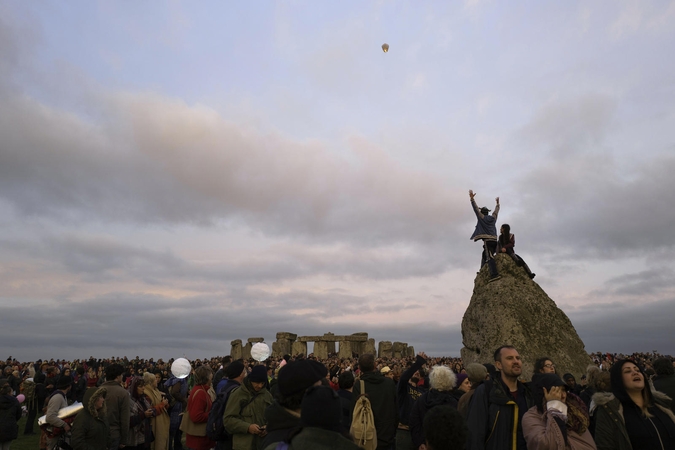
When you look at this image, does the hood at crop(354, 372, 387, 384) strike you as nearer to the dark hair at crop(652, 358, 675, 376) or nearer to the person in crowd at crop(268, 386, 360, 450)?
the dark hair at crop(652, 358, 675, 376)

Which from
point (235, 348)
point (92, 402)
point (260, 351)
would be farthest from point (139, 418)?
point (235, 348)

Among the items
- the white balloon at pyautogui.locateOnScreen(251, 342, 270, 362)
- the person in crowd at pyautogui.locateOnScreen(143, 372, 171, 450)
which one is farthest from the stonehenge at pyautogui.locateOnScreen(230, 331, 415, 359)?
the person in crowd at pyautogui.locateOnScreen(143, 372, 171, 450)

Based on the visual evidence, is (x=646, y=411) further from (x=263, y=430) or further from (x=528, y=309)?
(x=528, y=309)

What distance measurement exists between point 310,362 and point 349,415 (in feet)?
12.6

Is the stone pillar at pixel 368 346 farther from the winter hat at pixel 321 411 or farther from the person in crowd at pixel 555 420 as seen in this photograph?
the winter hat at pixel 321 411

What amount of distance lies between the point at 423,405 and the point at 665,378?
3.55 m

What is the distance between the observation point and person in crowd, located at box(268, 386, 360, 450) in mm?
2645

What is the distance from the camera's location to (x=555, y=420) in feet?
14.3

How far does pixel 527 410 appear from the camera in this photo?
4.78 m

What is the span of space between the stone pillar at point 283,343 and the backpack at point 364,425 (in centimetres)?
3167

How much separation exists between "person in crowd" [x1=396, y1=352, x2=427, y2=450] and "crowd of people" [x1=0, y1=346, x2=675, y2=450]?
0.02 metres

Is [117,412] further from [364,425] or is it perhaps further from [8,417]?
[364,425]

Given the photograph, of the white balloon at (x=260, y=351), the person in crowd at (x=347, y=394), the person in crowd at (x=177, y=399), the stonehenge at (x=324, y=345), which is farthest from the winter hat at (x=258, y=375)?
the stonehenge at (x=324, y=345)

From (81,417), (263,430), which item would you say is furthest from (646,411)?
(81,417)
